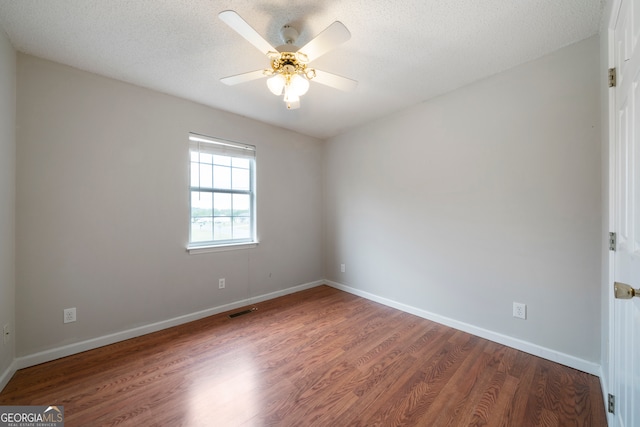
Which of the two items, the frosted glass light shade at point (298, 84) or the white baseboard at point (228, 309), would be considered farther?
the white baseboard at point (228, 309)

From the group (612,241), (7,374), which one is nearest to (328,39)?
(612,241)

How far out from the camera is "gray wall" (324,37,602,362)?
1835 mm

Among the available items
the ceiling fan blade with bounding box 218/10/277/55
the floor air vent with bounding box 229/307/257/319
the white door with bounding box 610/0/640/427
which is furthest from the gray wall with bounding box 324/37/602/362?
the ceiling fan blade with bounding box 218/10/277/55

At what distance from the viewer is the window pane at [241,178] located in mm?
3153

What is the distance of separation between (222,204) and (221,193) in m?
0.14

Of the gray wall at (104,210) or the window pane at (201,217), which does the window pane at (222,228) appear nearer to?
the window pane at (201,217)

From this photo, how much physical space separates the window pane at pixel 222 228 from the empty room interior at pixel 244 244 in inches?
1.0

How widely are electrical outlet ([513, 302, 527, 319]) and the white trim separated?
3.90 meters

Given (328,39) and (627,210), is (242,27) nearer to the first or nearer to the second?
(328,39)

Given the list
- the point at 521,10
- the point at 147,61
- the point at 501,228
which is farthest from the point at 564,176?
the point at 147,61

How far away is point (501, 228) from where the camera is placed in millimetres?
2217

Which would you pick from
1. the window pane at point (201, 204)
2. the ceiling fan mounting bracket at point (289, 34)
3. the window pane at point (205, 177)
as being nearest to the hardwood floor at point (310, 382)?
the window pane at point (201, 204)

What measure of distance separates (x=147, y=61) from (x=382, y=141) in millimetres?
2535

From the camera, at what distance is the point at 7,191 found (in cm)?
177
